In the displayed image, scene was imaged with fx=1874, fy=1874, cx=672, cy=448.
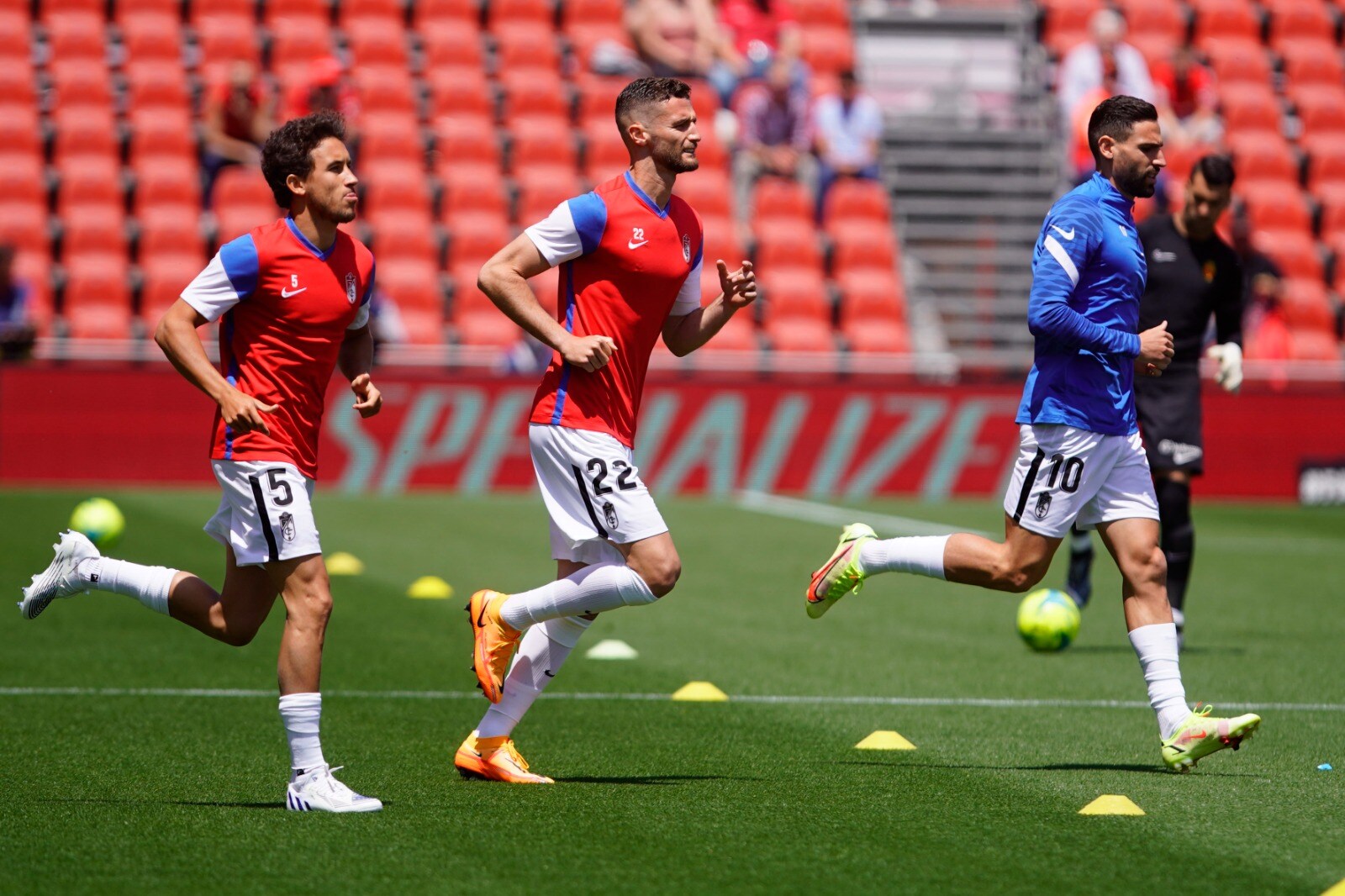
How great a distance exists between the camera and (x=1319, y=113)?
2552 centimetres

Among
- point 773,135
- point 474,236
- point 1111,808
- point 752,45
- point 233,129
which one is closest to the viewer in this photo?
point 1111,808

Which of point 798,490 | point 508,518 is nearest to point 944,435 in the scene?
point 798,490

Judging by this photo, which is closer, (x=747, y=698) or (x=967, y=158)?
(x=747, y=698)

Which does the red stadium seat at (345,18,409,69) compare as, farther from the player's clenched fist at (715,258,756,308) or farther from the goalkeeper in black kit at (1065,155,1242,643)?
the player's clenched fist at (715,258,756,308)

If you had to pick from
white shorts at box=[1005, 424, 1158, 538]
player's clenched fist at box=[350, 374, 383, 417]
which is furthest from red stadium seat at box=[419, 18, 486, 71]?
white shorts at box=[1005, 424, 1158, 538]

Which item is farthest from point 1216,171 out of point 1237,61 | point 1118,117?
point 1237,61

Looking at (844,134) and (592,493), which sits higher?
(844,134)

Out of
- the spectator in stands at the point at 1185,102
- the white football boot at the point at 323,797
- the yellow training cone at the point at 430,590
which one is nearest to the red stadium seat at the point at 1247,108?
the spectator in stands at the point at 1185,102

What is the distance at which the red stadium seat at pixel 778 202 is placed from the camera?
22219 mm

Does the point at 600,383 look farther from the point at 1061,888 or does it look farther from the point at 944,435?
the point at 944,435

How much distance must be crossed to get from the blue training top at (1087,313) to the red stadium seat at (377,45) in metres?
17.4

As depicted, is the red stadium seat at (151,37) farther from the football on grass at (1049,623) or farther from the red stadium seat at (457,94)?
the football on grass at (1049,623)

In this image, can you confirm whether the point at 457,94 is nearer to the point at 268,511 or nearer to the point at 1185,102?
the point at 1185,102

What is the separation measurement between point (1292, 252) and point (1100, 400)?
712 inches
